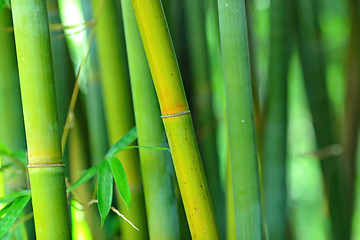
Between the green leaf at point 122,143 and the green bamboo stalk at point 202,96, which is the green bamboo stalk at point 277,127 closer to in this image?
the green bamboo stalk at point 202,96

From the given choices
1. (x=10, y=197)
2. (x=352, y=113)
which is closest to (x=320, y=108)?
(x=352, y=113)

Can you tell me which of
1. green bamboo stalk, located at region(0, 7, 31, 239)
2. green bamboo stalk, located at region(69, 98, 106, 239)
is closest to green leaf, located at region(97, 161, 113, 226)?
green bamboo stalk, located at region(0, 7, 31, 239)

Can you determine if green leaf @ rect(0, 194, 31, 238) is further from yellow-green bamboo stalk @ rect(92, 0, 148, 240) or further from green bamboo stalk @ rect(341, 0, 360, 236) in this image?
green bamboo stalk @ rect(341, 0, 360, 236)

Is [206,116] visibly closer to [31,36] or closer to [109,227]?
[109,227]

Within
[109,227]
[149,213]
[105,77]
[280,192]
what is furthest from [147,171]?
[280,192]

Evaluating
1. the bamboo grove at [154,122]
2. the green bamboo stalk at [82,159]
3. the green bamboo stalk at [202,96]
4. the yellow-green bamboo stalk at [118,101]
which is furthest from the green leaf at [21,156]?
the green bamboo stalk at [202,96]

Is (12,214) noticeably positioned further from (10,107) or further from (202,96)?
(202,96)
